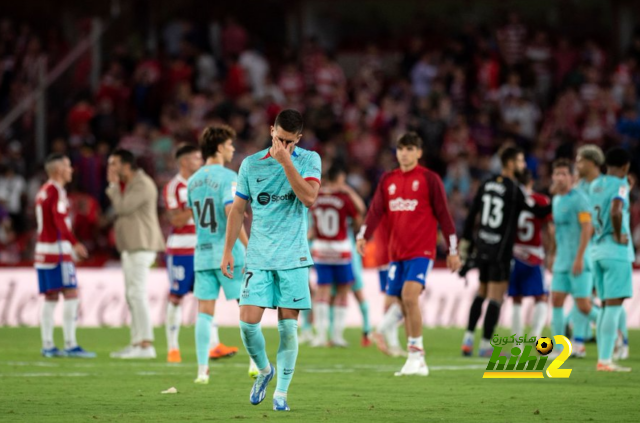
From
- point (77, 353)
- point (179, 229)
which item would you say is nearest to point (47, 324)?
point (77, 353)

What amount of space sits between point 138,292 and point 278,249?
223 inches

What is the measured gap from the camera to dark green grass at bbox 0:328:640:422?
29.6ft

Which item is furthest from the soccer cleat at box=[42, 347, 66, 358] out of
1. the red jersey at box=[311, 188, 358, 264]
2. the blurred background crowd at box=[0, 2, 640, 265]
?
the blurred background crowd at box=[0, 2, 640, 265]

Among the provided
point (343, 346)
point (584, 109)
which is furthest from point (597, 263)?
point (584, 109)

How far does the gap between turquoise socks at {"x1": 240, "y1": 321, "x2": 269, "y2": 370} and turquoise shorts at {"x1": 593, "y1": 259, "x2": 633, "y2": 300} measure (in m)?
4.47

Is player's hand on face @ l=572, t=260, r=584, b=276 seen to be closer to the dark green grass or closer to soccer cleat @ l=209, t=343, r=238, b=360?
the dark green grass

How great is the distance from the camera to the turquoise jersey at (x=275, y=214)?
9.20 metres

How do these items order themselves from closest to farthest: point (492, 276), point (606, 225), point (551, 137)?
point (606, 225) → point (492, 276) → point (551, 137)

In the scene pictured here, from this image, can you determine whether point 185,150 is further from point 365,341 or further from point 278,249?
point 278,249

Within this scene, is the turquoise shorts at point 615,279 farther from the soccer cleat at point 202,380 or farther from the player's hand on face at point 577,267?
the soccer cleat at point 202,380

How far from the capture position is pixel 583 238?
1321 cm

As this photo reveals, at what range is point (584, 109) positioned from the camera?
995 inches

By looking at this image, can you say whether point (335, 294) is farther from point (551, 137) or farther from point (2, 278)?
point (551, 137)

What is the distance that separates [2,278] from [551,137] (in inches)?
445
